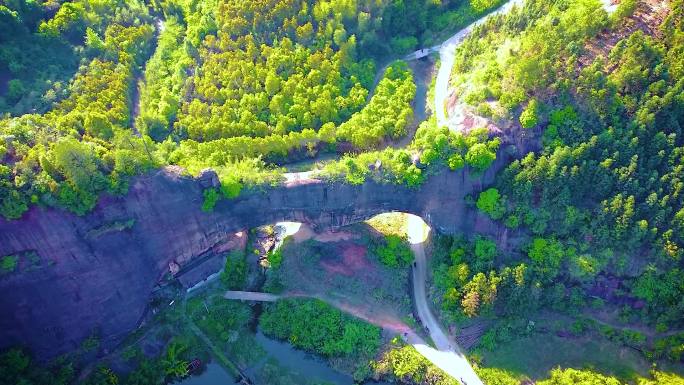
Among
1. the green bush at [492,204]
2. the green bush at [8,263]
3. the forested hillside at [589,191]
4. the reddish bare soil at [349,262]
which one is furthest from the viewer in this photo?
the reddish bare soil at [349,262]

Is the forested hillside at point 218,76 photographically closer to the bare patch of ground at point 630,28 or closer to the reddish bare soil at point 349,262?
the reddish bare soil at point 349,262

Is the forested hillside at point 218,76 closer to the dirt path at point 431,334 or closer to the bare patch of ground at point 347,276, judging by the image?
the bare patch of ground at point 347,276

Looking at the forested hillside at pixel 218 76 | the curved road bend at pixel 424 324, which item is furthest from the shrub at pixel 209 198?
the curved road bend at pixel 424 324

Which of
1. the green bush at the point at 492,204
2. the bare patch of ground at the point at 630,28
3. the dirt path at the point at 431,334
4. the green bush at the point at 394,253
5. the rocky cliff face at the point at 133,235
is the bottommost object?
the dirt path at the point at 431,334

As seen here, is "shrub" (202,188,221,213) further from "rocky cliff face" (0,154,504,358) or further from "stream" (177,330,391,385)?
"stream" (177,330,391,385)

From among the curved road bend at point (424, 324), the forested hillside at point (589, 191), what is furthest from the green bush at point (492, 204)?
the curved road bend at point (424, 324)

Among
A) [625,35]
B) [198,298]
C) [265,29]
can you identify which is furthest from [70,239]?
[625,35]

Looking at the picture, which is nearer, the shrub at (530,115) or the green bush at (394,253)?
the shrub at (530,115)

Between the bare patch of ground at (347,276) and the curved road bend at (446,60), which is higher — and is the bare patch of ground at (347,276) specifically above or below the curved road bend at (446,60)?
below

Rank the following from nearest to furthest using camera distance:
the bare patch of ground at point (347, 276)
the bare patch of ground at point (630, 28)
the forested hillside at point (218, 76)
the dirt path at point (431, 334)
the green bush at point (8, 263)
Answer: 1. the green bush at point (8, 263)
2. the dirt path at point (431, 334)
3. the bare patch of ground at point (630, 28)
4. the bare patch of ground at point (347, 276)
5. the forested hillside at point (218, 76)
